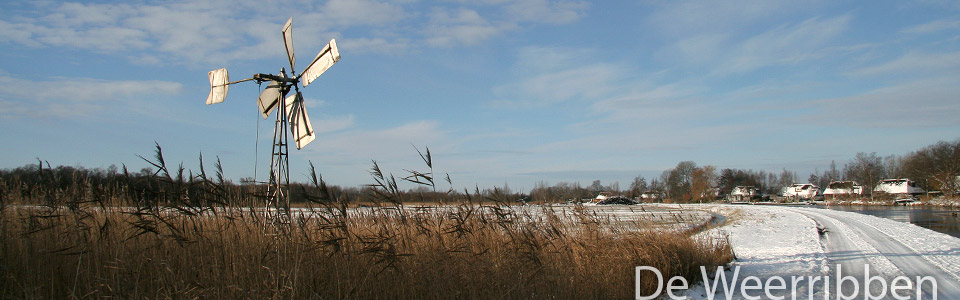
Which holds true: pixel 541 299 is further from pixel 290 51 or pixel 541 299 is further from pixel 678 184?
pixel 678 184

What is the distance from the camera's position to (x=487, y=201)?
718 cm

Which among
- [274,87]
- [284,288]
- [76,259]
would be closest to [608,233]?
[284,288]

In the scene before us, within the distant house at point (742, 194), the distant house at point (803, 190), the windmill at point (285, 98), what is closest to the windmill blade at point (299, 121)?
the windmill at point (285, 98)

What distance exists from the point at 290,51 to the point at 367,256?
3869mm

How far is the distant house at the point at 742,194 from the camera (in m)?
98.6

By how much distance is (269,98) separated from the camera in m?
8.27

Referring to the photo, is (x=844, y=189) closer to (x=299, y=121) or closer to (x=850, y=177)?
(x=850, y=177)

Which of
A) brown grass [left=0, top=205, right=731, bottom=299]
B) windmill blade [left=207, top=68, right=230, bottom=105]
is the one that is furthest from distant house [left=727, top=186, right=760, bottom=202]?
windmill blade [left=207, top=68, right=230, bottom=105]

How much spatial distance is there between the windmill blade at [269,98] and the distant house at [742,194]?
335ft

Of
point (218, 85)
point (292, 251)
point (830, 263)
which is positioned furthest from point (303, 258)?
point (830, 263)

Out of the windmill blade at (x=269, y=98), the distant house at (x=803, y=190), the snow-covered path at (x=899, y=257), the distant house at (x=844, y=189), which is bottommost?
the distant house at (x=803, y=190)

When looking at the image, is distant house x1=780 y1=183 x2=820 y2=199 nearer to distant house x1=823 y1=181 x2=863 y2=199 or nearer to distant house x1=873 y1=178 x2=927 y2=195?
distant house x1=823 y1=181 x2=863 y2=199

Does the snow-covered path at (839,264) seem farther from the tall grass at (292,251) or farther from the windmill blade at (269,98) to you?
the windmill blade at (269,98)

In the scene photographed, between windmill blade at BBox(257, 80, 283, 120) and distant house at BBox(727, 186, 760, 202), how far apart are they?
Result: 102m
